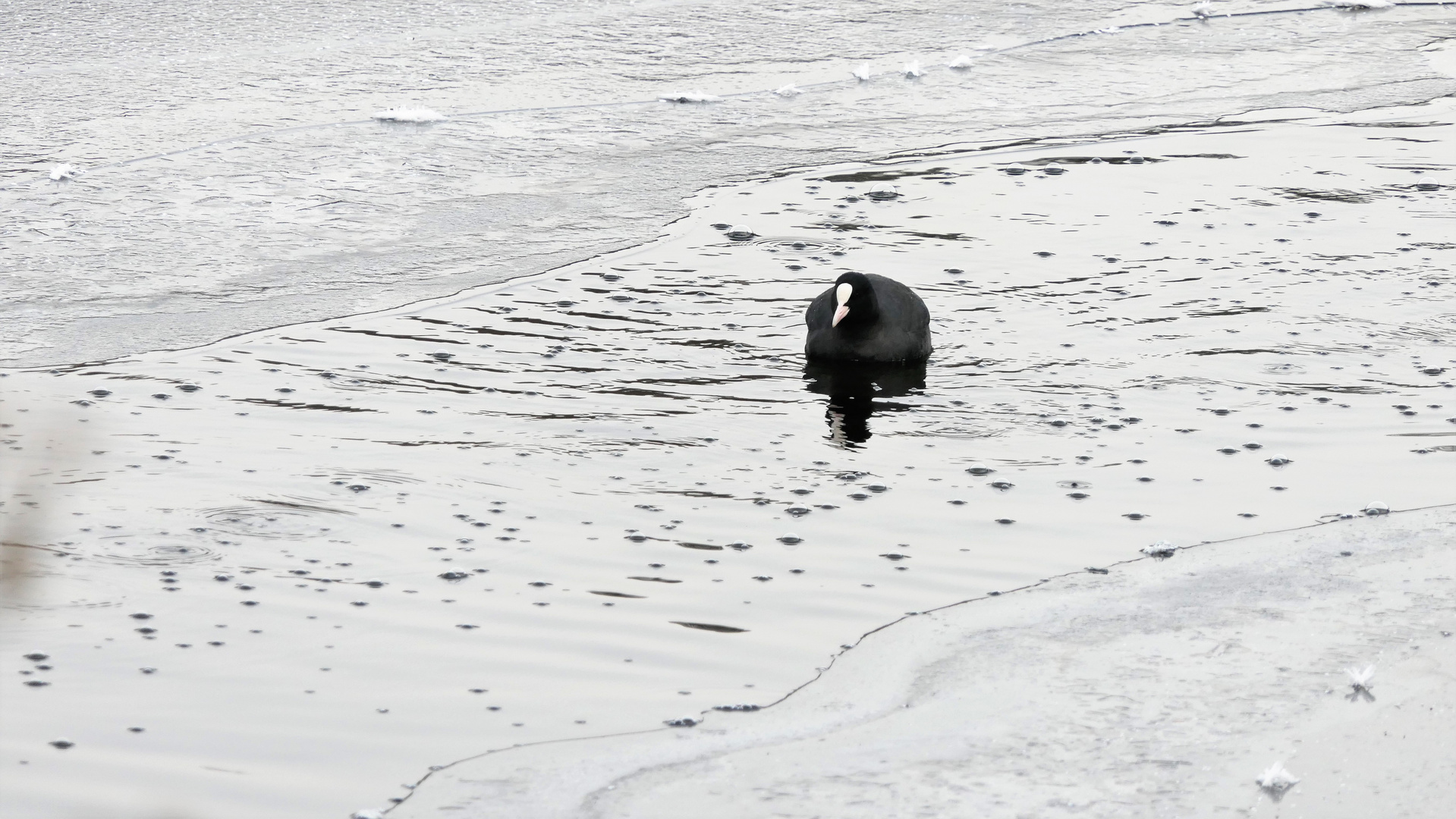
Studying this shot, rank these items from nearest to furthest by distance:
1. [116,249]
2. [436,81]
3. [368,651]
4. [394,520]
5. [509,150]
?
[368,651]
[394,520]
[116,249]
[509,150]
[436,81]

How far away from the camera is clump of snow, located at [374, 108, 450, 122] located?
1184 cm

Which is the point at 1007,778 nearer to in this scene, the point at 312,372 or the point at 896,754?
the point at 896,754

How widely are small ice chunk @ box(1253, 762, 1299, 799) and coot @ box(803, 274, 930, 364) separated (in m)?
3.80

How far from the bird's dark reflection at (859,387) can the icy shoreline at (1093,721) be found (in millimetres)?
1904

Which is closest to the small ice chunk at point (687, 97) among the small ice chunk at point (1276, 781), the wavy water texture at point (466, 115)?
the wavy water texture at point (466, 115)

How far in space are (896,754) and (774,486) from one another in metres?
2.06

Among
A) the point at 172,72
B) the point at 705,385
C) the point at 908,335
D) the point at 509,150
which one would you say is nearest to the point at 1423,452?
the point at 908,335

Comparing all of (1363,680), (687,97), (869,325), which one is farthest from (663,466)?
(687,97)

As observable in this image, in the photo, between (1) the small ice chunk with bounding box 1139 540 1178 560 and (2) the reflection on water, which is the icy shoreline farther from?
(2) the reflection on water

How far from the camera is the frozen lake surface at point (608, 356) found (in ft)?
17.0

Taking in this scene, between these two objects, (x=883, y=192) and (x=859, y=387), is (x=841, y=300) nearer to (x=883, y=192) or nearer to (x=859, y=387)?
(x=859, y=387)

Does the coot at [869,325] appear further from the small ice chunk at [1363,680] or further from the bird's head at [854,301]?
the small ice chunk at [1363,680]

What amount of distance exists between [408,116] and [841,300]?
4.70 m

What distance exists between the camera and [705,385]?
7.71 metres
